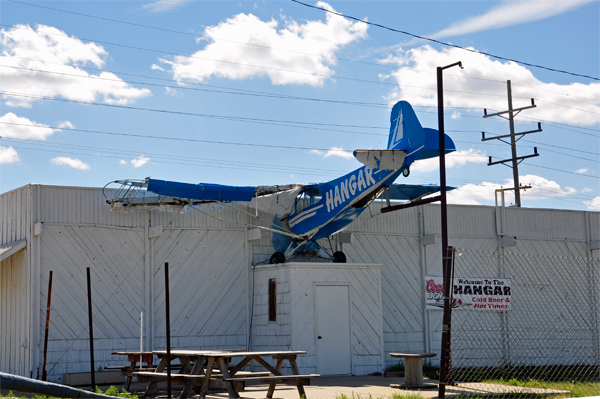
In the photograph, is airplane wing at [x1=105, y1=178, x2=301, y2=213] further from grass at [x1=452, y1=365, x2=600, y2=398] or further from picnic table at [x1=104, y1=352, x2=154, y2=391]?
grass at [x1=452, y1=365, x2=600, y2=398]

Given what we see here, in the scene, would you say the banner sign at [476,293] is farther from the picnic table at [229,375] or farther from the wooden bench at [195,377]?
the wooden bench at [195,377]

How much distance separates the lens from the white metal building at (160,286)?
47.6 feet

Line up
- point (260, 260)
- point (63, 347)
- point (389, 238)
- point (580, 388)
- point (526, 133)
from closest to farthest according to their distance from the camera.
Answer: point (580, 388) → point (63, 347) → point (260, 260) → point (389, 238) → point (526, 133)

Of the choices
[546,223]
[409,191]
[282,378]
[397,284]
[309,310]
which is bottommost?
[282,378]

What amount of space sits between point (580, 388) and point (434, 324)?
326 inches

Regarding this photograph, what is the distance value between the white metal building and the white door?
0.04m

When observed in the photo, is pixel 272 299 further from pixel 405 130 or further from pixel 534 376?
pixel 534 376

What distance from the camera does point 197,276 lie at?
1608 centimetres

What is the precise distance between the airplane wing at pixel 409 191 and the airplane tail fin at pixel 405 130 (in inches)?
125

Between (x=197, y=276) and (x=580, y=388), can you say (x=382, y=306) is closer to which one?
(x=197, y=276)

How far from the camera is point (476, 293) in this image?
1831 cm

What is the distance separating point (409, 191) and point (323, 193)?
2.73m

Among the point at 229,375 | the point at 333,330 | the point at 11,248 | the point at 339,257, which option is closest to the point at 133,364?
the point at 229,375

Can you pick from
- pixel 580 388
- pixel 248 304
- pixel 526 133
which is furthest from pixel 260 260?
pixel 526 133
